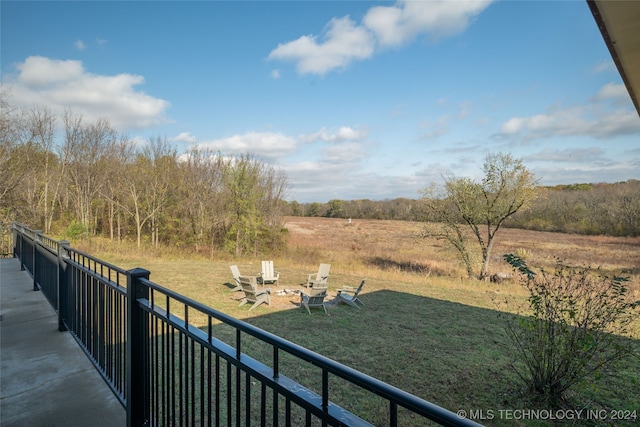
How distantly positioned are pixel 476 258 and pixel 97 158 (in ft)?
76.5

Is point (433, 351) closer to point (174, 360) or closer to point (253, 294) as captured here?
point (253, 294)

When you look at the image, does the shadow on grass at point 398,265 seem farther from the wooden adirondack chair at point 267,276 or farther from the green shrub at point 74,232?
the green shrub at point 74,232

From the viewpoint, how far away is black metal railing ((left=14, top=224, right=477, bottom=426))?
3.29 feet

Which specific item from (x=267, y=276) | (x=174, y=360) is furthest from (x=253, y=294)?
(x=174, y=360)

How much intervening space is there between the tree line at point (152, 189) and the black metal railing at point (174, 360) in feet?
46.6

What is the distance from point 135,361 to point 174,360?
10.4 inches

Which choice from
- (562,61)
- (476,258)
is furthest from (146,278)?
(476,258)

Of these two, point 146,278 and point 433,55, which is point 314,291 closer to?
point 146,278

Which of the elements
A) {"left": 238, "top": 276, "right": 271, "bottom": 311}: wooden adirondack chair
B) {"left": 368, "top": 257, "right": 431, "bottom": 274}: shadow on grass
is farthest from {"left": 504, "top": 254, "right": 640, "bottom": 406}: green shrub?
{"left": 368, "top": 257, "right": 431, "bottom": 274}: shadow on grass

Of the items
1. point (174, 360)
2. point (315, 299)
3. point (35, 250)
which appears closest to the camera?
point (174, 360)

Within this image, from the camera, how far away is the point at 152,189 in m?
19.6

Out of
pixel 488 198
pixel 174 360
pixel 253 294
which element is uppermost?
pixel 488 198

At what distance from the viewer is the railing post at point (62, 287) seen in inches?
159

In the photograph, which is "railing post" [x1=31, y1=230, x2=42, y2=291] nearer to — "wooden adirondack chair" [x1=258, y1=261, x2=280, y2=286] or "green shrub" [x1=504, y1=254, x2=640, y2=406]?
"wooden adirondack chair" [x1=258, y1=261, x2=280, y2=286]
